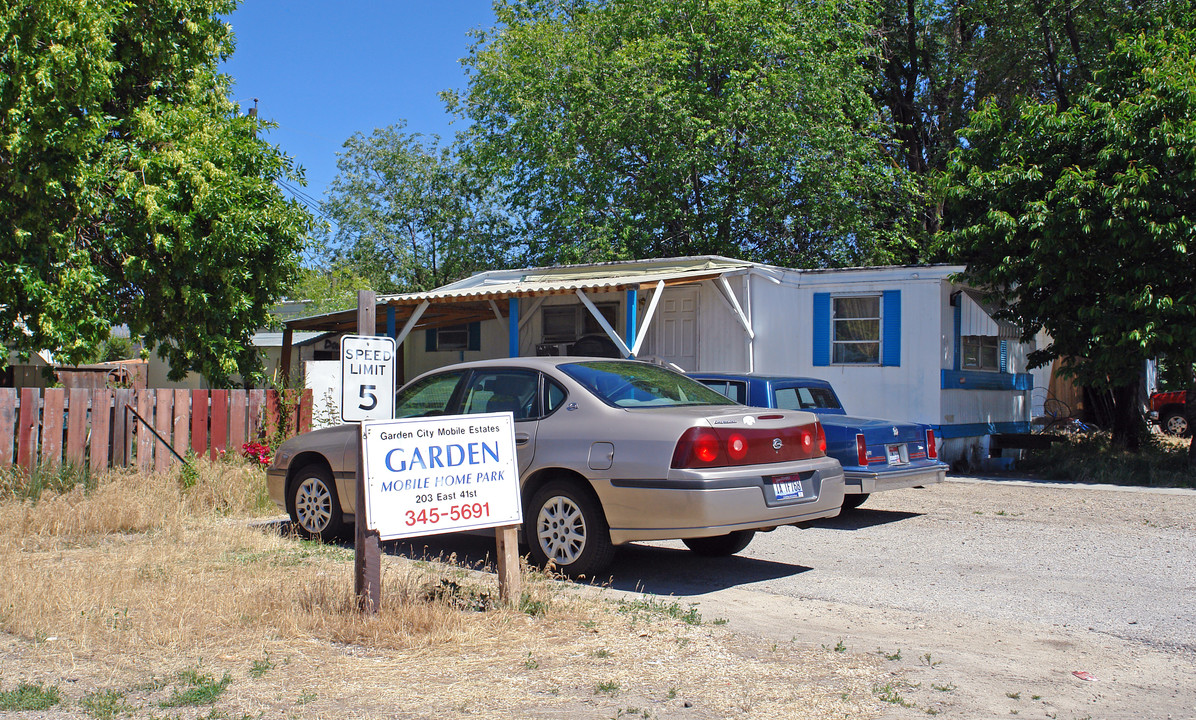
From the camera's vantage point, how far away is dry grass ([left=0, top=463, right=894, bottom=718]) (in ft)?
14.2

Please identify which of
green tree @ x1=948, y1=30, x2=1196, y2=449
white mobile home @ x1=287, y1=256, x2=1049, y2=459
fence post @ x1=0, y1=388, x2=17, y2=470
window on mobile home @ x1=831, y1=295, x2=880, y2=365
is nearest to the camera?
fence post @ x1=0, y1=388, x2=17, y2=470

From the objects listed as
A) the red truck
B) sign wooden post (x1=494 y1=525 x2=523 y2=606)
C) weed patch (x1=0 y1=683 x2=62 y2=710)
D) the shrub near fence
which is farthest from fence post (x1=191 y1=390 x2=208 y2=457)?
the red truck

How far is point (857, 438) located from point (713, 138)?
53.2ft

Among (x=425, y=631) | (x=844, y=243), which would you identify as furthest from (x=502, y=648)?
(x=844, y=243)

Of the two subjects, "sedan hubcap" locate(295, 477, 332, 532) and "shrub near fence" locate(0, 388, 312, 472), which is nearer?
"sedan hubcap" locate(295, 477, 332, 532)

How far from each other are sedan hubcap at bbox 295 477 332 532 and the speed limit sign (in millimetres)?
2579

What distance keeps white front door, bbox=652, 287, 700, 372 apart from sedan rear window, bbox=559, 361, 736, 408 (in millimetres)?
9670

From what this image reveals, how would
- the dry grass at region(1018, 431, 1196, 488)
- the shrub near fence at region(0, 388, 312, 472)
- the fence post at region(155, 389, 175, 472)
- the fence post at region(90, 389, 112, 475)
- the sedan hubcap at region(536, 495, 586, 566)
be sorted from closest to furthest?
the sedan hubcap at region(536, 495, 586, 566), the shrub near fence at region(0, 388, 312, 472), the fence post at region(90, 389, 112, 475), the fence post at region(155, 389, 175, 472), the dry grass at region(1018, 431, 1196, 488)

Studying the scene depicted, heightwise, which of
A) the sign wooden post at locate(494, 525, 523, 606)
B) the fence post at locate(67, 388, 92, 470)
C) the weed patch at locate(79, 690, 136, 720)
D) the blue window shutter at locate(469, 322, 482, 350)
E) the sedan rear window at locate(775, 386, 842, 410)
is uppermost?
the blue window shutter at locate(469, 322, 482, 350)

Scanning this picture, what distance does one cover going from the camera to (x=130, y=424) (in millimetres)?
10297

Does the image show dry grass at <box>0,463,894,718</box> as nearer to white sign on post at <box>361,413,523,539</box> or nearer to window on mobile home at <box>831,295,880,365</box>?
white sign on post at <box>361,413,523,539</box>

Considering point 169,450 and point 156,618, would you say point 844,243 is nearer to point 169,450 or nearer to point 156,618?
point 169,450

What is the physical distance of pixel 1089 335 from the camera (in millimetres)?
14891

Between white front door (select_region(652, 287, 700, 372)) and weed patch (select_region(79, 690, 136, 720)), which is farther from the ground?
white front door (select_region(652, 287, 700, 372))
